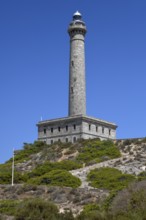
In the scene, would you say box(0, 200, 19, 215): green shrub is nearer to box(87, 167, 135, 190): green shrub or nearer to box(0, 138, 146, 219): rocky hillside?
box(0, 138, 146, 219): rocky hillside

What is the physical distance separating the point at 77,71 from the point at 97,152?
15.9m

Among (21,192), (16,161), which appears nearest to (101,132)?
(16,161)

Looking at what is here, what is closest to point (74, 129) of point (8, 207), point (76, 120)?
point (76, 120)

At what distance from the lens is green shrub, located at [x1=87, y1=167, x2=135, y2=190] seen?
111 feet

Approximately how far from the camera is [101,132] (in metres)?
62.0

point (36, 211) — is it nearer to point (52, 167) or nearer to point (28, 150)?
point (52, 167)

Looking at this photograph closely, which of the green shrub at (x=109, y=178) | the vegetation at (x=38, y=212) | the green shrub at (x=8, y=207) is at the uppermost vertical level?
the green shrub at (x=109, y=178)

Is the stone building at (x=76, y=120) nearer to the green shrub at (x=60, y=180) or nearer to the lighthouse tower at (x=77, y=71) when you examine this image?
the lighthouse tower at (x=77, y=71)

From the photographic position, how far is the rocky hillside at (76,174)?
27516 mm

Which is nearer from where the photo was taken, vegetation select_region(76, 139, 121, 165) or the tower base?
vegetation select_region(76, 139, 121, 165)

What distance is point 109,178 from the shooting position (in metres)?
35.4

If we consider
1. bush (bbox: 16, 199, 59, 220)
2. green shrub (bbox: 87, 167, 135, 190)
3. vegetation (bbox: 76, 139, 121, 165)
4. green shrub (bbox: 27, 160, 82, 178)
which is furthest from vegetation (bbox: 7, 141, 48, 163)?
bush (bbox: 16, 199, 59, 220)

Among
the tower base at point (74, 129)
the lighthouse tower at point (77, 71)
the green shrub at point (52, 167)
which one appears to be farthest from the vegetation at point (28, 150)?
the green shrub at point (52, 167)

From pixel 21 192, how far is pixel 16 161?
24332 mm
